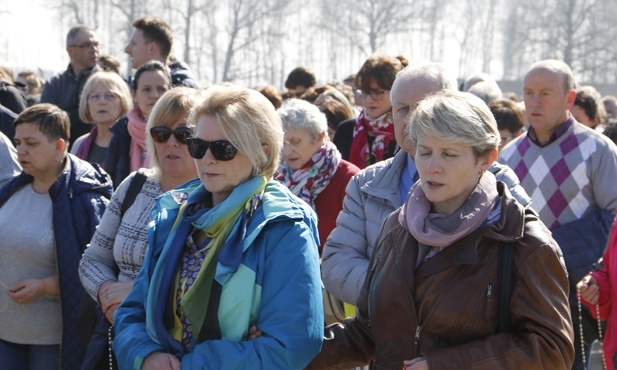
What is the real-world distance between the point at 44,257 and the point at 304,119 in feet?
6.20

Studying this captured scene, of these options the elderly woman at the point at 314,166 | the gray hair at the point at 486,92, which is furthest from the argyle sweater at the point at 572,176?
the gray hair at the point at 486,92

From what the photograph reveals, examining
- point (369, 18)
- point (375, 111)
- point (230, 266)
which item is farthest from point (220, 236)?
point (369, 18)

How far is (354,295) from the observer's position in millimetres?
3869

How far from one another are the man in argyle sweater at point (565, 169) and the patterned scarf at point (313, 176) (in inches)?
56.1

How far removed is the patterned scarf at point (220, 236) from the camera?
3.22 metres

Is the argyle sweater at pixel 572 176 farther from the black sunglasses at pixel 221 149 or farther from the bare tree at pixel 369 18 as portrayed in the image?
the bare tree at pixel 369 18

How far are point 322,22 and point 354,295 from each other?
54597mm

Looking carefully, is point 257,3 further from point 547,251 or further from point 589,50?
point 547,251

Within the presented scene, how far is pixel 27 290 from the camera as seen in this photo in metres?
5.01

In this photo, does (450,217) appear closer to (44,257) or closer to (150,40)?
(44,257)

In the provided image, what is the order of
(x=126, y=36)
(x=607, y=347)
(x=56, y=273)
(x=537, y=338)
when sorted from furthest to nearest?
(x=126, y=36) → (x=56, y=273) → (x=607, y=347) → (x=537, y=338)

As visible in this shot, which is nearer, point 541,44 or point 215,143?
point 215,143

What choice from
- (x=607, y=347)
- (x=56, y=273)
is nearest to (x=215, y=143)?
(x=56, y=273)

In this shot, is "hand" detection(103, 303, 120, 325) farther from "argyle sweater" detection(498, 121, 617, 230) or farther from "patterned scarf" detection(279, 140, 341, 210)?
"argyle sweater" detection(498, 121, 617, 230)
